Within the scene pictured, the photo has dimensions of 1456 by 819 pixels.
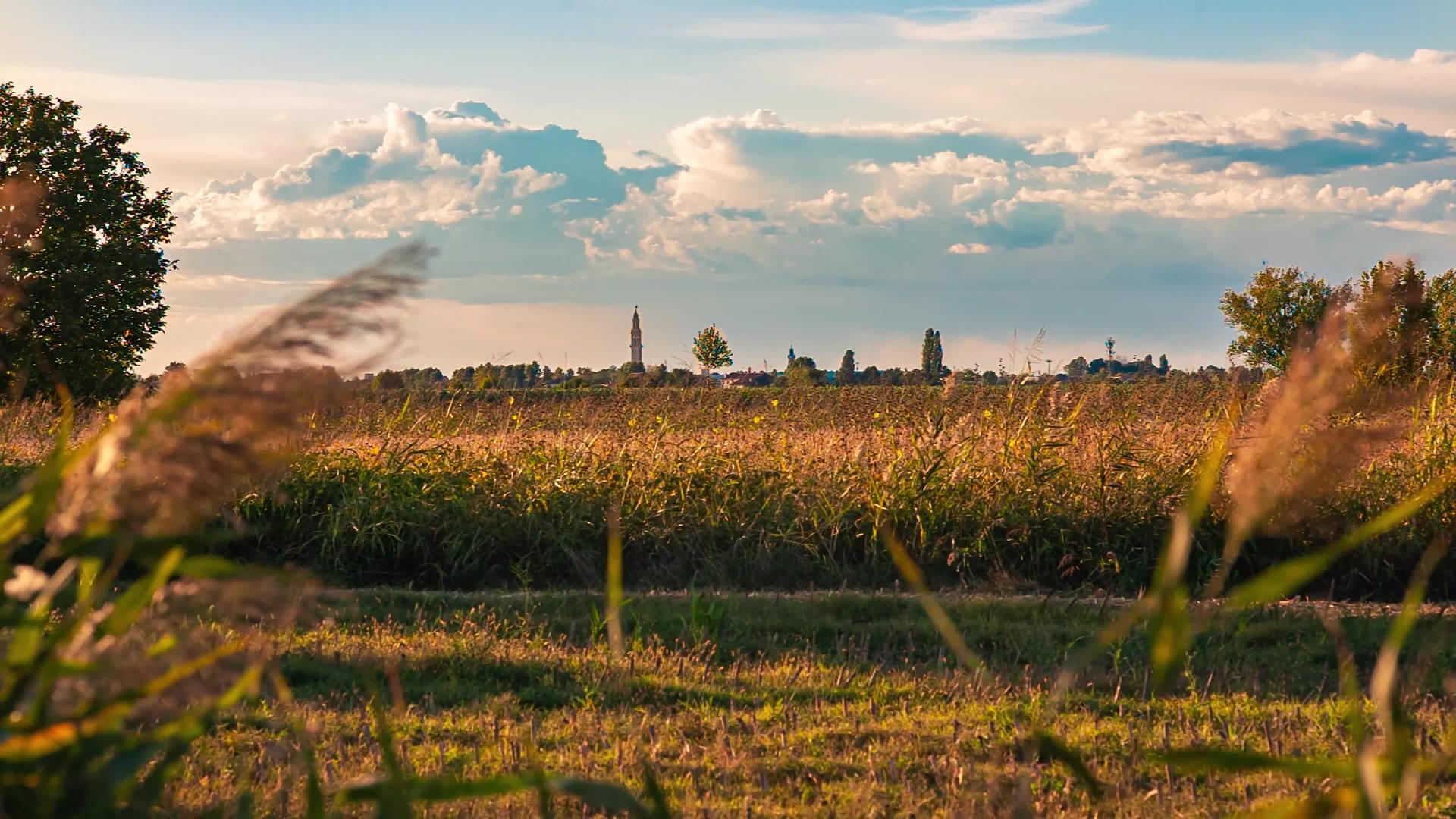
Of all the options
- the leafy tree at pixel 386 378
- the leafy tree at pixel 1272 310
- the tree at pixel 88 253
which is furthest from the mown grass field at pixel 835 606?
the leafy tree at pixel 1272 310

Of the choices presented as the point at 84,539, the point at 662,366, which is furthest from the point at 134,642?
the point at 662,366

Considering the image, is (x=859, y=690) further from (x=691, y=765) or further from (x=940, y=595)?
(x=940, y=595)

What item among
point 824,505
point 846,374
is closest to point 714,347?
point 846,374

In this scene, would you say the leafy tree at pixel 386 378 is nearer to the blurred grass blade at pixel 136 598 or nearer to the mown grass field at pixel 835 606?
the mown grass field at pixel 835 606

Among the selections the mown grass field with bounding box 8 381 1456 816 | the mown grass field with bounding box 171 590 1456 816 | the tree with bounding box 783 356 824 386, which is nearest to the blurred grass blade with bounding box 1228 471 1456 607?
the mown grass field with bounding box 8 381 1456 816

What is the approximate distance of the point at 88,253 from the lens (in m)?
24.4

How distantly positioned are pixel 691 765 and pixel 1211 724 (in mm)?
2102

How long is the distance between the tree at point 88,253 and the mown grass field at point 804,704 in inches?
761

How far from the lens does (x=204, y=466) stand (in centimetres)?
162

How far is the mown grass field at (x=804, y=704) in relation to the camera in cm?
384

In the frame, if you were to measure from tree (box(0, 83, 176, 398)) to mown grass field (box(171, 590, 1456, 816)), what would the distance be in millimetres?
19319

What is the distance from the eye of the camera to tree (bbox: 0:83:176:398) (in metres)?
23.5

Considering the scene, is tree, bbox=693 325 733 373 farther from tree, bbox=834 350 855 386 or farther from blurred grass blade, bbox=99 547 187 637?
blurred grass blade, bbox=99 547 187 637

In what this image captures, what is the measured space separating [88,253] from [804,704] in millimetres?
23783
